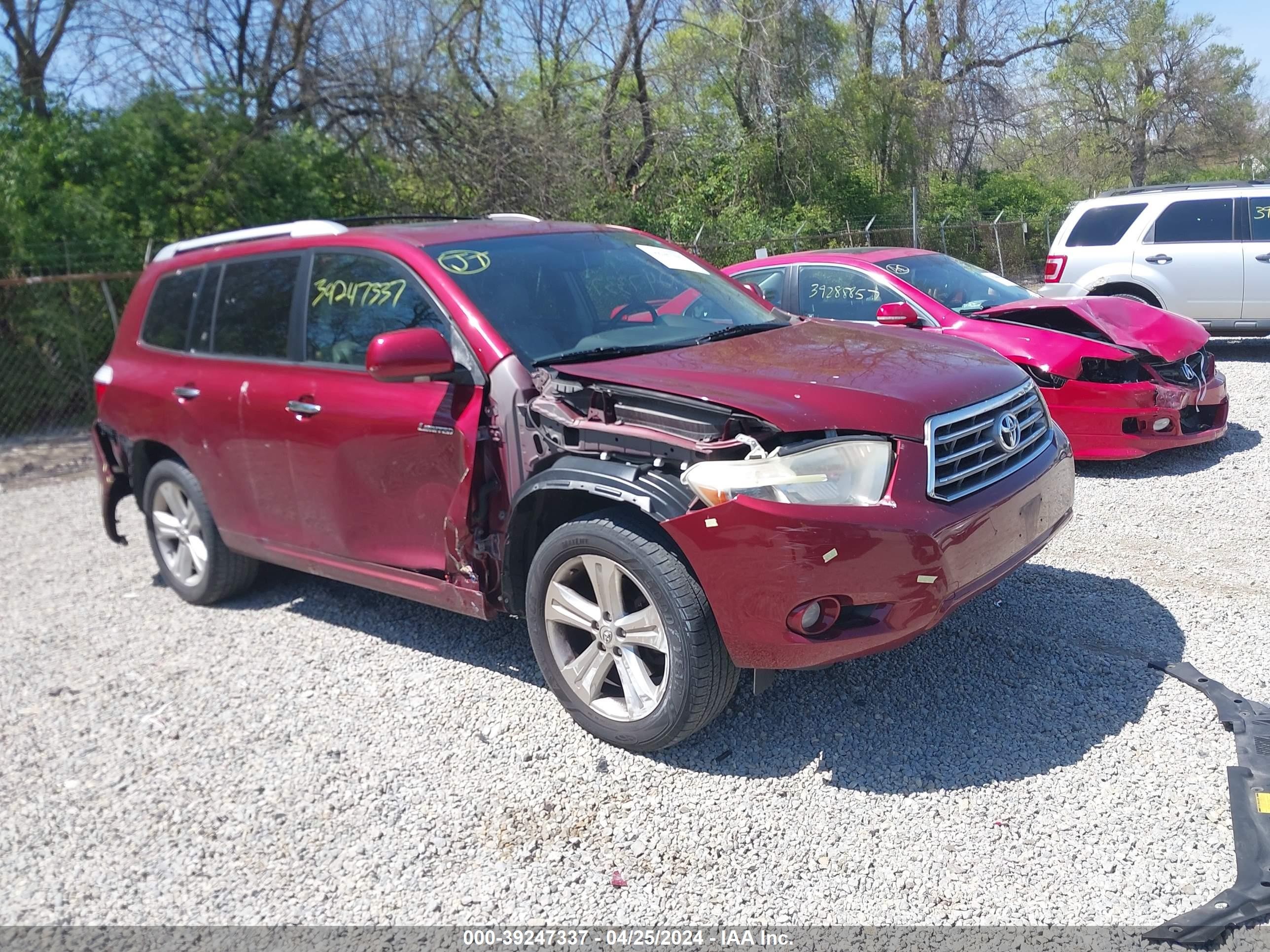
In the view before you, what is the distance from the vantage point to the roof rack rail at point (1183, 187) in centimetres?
1048

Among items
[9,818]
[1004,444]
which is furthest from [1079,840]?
[9,818]

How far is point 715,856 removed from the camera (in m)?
3.14

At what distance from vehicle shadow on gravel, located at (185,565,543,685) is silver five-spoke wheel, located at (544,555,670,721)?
1.53 feet

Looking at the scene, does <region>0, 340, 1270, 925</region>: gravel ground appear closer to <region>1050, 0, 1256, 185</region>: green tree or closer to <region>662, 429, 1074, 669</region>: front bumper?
<region>662, 429, 1074, 669</region>: front bumper

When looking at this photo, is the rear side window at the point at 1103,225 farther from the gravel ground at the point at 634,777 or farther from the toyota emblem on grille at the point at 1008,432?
the toyota emblem on grille at the point at 1008,432

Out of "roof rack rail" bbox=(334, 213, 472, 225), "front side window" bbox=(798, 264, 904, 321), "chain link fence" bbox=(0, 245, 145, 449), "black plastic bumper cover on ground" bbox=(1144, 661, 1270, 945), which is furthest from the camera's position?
Answer: "chain link fence" bbox=(0, 245, 145, 449)

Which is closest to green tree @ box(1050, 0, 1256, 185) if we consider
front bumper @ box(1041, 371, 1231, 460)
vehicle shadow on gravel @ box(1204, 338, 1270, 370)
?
vehicle shadow on gravel @ box(1204, 338, 1270, 370)

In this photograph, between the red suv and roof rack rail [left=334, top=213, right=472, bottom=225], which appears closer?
the red suv

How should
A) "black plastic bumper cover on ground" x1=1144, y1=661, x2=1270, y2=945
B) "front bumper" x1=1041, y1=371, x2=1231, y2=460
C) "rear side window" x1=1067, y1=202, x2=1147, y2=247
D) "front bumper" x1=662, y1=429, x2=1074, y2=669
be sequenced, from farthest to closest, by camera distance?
"rear side window" x1=1067, y1=202, x2=1147, y2=247
"front bumper" x1=1041, y1=371, x2=1231, y2=460
"front bumper" x1=662, y1=429, x2=1074, y2=669
"black plastic bumper cover on ground" x1=1144, y1=661, x2=1270, y2=945

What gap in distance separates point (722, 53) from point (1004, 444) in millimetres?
20284

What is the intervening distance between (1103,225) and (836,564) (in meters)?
9.06

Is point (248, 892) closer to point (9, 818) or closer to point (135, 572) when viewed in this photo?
point (9, 818)

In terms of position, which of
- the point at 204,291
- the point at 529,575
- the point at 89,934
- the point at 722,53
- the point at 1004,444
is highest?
the point at 722,53

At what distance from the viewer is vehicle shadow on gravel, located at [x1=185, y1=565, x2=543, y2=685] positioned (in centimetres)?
471
